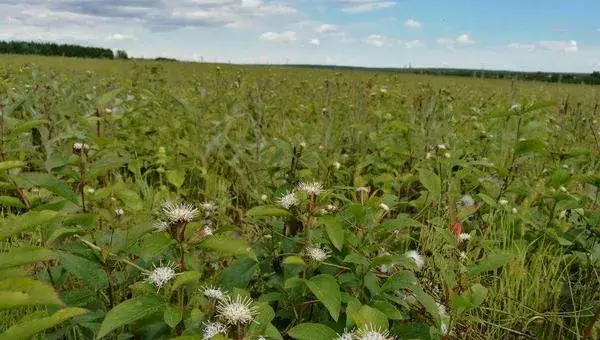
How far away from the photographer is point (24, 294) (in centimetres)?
125

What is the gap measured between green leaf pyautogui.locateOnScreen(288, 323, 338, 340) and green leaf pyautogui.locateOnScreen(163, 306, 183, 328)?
0.97 feet

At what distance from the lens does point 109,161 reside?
235cm

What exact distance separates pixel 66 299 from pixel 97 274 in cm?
13

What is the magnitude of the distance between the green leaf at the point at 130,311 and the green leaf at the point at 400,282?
0.70 meters

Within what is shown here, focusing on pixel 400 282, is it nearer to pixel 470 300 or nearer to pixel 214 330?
pixel 470 300

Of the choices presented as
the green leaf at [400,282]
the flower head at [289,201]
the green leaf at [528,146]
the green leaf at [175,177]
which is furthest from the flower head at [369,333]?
the green leaf at [175,177]

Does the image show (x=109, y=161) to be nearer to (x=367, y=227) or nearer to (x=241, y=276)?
(x=241, y=276)

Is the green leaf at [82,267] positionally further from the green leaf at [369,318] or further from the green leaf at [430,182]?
the green leaf at [430,182]

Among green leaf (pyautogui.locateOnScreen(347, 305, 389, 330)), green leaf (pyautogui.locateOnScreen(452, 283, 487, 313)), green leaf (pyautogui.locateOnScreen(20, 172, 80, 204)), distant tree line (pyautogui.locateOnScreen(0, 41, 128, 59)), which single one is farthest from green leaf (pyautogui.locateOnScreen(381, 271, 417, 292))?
distant tree line (pyautogui.locateOnScreen(0, 41, 128, 59))

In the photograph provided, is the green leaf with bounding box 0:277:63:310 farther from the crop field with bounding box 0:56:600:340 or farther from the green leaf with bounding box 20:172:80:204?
the green leaf with bounding box 20:172:80:204

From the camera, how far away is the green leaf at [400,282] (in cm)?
178

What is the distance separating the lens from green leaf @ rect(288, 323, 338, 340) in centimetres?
149

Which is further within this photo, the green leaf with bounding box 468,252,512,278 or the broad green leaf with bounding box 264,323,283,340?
the green leaf with bounding box 468,252,512,278

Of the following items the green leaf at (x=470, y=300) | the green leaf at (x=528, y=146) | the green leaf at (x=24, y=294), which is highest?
the green leaf at (x=528, y=146)
